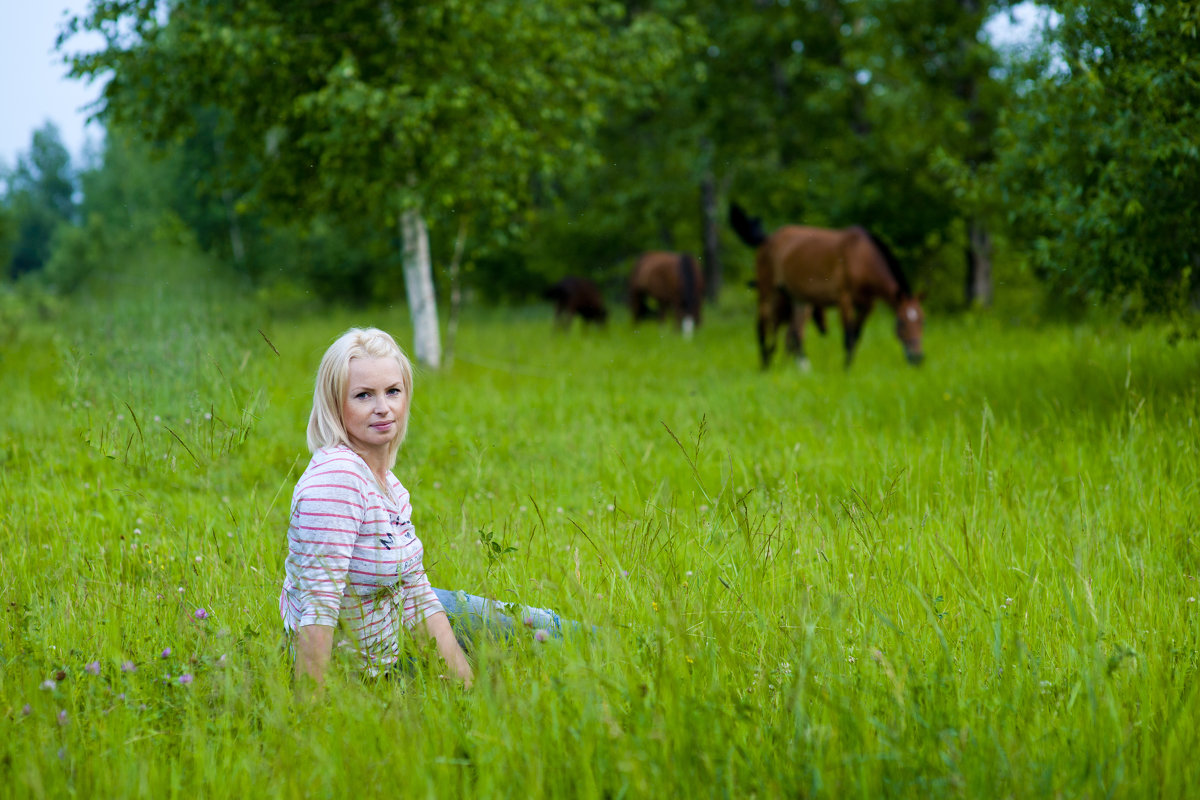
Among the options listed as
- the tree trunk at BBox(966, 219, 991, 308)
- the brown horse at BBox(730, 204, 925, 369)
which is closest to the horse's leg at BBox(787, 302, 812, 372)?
the brown horse at BBox(730, 204, 925, 369)

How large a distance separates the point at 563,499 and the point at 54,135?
329ft

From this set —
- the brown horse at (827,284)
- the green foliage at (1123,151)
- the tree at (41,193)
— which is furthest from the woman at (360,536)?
the tree at (41,193)

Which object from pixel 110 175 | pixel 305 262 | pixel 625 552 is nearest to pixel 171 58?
pixel 625 552

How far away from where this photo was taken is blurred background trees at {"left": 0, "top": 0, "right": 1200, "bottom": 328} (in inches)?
249

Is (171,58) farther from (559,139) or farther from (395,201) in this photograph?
(559,139)

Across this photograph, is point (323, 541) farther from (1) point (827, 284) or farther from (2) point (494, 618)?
(1) point (827, 284)

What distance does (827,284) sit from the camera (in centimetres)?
1209

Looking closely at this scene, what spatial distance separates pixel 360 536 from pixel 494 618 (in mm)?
545

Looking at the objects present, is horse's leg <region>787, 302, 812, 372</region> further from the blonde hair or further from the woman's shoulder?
the woman's shoulder

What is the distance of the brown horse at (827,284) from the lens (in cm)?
1152

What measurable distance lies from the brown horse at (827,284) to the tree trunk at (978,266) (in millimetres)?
6068

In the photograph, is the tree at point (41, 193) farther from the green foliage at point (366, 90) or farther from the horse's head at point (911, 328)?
the horse's head at point (911, 328)

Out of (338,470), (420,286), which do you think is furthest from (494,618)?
(420,286)

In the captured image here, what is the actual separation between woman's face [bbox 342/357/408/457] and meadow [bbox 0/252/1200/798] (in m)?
0.38
